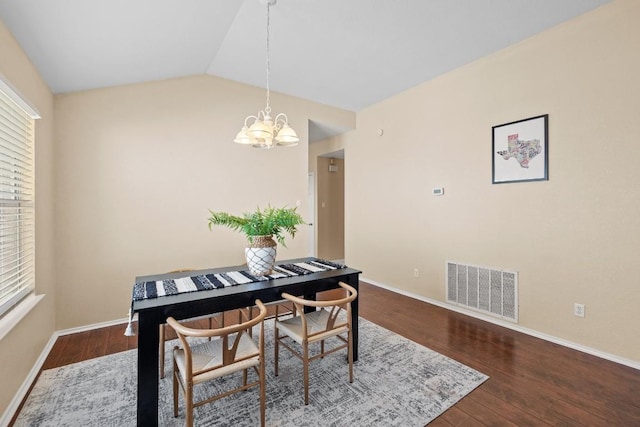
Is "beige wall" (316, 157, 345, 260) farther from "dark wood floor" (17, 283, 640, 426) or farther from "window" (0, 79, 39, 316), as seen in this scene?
"window" (0, 79, 39, 316)

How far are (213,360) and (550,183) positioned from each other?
10.5 ft

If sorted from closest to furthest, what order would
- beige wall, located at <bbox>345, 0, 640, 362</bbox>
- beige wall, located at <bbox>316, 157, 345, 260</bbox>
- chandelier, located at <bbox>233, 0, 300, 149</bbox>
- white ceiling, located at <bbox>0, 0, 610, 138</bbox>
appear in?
white ceiling, located at <bbox>0, 0, 610, 138</bbox>
chandelier, located at <bbox>233, 0, 300, 149</bbox>
beige wall, located at <bbox>345, 0, 640, 362</bbox>
beige wall, located at <bbox>316, 157, 345, 260</bbox>

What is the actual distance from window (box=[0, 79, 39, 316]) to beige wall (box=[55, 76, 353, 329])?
2.10 ft

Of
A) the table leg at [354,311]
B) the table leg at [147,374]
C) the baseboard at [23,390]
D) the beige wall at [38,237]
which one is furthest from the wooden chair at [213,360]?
the beige wall at [38,237]

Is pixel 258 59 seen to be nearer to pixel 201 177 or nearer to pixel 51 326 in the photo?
pixel 201 177

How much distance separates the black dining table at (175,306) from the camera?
157cm

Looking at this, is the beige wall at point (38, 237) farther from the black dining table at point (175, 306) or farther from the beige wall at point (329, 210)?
→ the beige wall at point (329, 210)

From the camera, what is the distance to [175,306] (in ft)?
5.41

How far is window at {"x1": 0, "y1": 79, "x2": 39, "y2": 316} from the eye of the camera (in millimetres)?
1900

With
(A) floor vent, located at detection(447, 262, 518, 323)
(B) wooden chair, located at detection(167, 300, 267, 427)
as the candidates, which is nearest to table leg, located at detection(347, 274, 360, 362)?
(B) wooden chair, located at detection(167, 300, 267, 427)

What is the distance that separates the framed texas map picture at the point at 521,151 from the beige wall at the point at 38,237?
4.08 metres

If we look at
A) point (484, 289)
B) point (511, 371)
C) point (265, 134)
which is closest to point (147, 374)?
point (265, 134)

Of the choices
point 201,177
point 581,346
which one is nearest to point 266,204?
point 201,177

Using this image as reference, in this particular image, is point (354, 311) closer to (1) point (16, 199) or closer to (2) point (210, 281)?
(2) point (210, 281)
